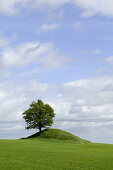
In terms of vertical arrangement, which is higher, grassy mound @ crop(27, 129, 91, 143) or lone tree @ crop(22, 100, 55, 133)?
lone tree @ crop(22, 100, 55, 133)

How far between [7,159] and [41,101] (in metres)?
62.3

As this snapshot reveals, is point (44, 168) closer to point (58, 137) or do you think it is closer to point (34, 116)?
point (58, 137)

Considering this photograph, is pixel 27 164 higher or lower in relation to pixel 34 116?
lower

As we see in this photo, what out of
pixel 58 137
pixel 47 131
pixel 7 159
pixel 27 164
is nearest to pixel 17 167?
pixel 27 164

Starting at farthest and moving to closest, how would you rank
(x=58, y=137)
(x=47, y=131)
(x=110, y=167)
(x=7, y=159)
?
(x=47, y=131)
(x=58, y=137)
(x=7, y=159)
(x=110, y=167)

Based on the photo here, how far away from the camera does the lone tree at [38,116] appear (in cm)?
9912

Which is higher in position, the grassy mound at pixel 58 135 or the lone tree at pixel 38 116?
the lone tree at pixel 38 116

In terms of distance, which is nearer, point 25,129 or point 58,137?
point 58,137

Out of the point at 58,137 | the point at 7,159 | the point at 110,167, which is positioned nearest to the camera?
the point at 110,167

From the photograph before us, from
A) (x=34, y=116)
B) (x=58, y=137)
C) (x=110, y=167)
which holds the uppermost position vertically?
(x=34, y=116)

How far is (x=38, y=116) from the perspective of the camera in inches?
3927

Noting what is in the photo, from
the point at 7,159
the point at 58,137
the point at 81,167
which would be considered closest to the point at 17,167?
the point at 7,159

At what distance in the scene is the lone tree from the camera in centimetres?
9912

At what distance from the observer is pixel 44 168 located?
34.9 meters
